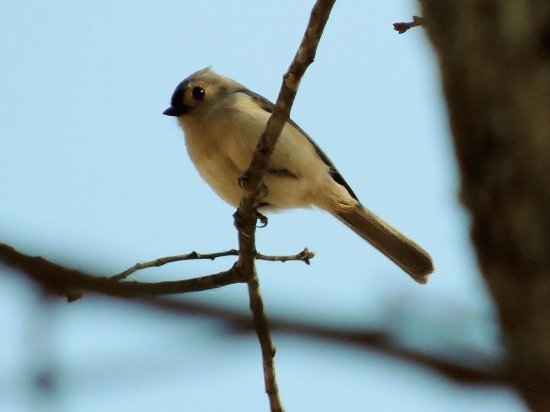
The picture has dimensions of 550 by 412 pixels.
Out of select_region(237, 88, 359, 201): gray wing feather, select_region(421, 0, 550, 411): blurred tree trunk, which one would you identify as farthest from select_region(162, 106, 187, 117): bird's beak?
select_region(421, 0, 550, 411): blurred tree trunk

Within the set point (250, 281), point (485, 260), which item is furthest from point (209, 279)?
point (485, 260)

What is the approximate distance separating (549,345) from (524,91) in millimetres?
381

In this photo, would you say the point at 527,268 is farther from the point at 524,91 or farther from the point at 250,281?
the point at 250,281

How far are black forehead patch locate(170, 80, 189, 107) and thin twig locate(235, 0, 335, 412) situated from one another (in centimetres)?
221

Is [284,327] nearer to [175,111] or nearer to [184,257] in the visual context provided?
[184,257]

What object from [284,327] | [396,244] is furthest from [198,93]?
[284,327]

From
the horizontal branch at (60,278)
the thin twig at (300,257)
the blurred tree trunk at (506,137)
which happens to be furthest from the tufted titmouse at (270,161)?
the horizontal branch at (60,278)

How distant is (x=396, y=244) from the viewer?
7.28m

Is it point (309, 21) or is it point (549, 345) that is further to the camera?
point (309, 21)

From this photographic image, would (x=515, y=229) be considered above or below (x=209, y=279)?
below

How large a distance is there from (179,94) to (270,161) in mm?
1252

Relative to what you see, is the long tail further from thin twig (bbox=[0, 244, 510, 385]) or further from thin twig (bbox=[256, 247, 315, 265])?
thin twig (bbox=[0, 244, 510, 385])

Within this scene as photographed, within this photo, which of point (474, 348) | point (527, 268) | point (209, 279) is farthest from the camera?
point (209, 279)

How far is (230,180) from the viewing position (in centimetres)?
618
